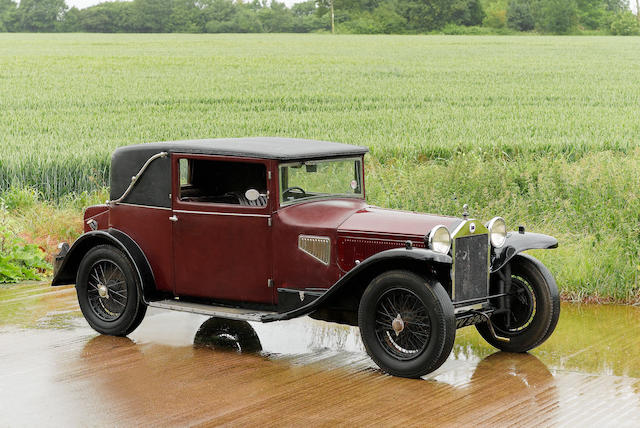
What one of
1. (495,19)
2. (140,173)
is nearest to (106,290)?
(140,173)

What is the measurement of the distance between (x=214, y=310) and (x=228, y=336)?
0.54 m

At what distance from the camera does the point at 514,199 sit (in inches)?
367

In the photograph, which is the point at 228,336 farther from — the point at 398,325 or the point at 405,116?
the point at 405,116

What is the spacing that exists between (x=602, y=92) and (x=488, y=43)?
2386cm

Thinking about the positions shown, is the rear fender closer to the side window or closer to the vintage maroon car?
the vintage maroon car

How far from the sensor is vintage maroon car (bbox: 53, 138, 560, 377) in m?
5.64

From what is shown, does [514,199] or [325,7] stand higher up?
[325,7]

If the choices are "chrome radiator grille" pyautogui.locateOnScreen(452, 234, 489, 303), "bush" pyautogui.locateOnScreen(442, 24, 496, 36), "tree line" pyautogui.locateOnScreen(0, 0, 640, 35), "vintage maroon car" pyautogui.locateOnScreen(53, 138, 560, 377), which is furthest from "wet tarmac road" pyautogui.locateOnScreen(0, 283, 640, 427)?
"bush" pyautogui.locateOnScreen(442, 24, 496, 36)

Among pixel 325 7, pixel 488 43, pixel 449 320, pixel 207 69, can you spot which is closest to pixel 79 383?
pixel 449 320

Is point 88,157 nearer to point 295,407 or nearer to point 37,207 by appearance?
point 37,207

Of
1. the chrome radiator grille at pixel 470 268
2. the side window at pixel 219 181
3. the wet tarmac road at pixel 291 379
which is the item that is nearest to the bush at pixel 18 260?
the wet tarmac road at pixel 291 379

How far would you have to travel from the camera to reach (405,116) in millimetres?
20875

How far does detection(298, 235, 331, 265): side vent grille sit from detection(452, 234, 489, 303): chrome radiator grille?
0.88 metres

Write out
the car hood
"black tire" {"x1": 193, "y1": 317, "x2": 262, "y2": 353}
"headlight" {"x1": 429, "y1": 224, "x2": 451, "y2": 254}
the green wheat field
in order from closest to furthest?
"headlight" {"x1": 429, "y1": 224, "x2": 451, "y2": 254} → the car hood → "black tire" {"x1": 193, "y1": 317, "x2": 262, "y2": 353} → the green wheat field
